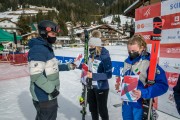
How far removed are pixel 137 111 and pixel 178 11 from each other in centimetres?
293

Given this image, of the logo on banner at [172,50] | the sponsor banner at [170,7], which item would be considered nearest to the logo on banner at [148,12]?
the sponsor banner at [170,7]

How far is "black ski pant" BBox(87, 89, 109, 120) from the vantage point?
11.9ft

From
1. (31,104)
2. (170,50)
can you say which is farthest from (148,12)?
(31,104)

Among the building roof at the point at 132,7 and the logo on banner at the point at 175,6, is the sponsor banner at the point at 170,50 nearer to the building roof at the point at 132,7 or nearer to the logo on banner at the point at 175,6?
the logo on banner at the point at 175,6

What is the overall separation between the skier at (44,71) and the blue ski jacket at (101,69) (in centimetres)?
91

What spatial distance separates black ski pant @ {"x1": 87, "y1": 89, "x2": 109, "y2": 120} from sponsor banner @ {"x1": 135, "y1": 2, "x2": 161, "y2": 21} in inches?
101

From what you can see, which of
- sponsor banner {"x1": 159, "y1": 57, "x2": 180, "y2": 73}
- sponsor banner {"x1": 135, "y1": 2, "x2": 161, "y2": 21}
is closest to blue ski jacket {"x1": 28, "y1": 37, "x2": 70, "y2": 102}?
sponsor banner {"x1": 159, "y1": 57, "x2": 180, "y2": 73}

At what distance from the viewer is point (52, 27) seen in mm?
2713

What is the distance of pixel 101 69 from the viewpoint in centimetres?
361

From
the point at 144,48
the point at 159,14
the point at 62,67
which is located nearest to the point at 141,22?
the point at 159,14

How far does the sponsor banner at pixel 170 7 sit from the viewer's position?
4.56 meters

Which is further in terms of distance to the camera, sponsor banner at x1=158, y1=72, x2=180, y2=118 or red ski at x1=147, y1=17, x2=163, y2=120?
sponsor banner at x1=158, y1=72, x2=180, y2=118

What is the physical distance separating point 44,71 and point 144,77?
3.79 feet

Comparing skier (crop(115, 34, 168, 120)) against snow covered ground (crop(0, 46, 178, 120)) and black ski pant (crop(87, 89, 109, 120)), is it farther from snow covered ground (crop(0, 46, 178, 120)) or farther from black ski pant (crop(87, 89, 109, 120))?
snow covered ground (crop(0, 46, 178, 120))
